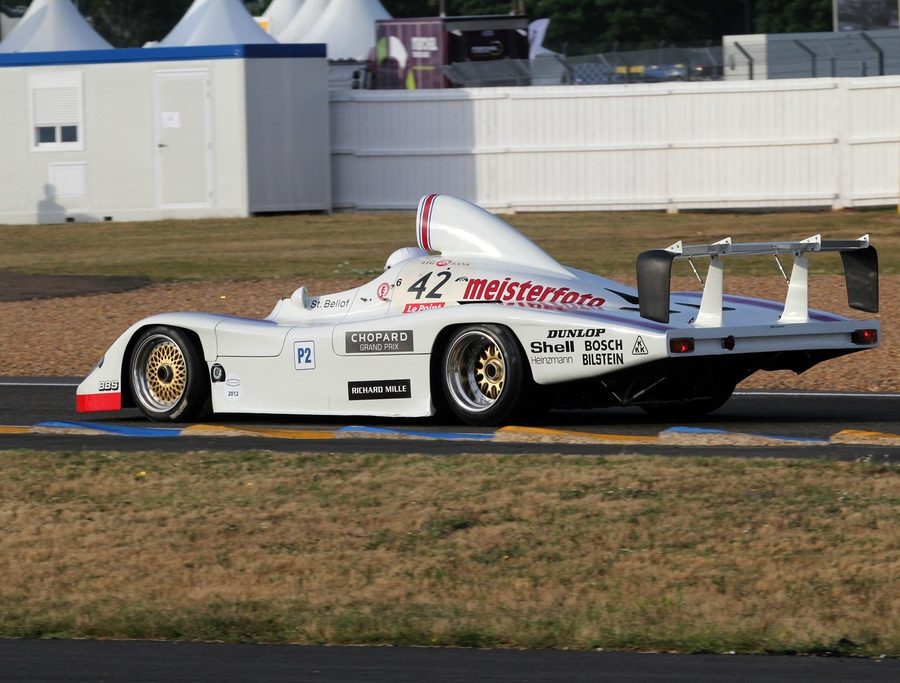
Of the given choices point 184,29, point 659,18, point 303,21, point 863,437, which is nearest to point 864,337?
point 863,437

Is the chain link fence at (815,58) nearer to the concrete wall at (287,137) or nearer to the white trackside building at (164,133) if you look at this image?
the concrete wall at (287,137)

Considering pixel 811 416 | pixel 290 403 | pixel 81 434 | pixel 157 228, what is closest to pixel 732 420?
pixel 811 416

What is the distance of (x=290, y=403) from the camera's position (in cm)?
1055

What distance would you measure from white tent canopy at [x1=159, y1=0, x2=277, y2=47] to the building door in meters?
6.36

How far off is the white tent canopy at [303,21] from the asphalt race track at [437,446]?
1440 inches

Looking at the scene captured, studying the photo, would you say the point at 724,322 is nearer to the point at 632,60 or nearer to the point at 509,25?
the point at 632,60

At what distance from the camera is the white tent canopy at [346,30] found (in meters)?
46.8

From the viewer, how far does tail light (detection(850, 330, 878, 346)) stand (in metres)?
9.82

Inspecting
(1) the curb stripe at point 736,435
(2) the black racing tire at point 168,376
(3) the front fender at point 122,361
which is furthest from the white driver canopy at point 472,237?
(2) the black racing tire at point 168,376

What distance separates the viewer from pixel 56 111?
29453 millimetres

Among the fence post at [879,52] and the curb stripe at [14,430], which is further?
the fence post at [879,52]

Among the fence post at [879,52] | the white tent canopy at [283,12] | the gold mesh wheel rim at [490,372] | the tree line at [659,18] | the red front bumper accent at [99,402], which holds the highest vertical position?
the tree line at [659,18]

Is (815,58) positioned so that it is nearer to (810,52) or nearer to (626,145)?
(810,52)

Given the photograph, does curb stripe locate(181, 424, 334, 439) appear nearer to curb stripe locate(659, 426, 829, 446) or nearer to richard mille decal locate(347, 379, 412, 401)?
richard mille decal locate(347, 379, 412, 401)
